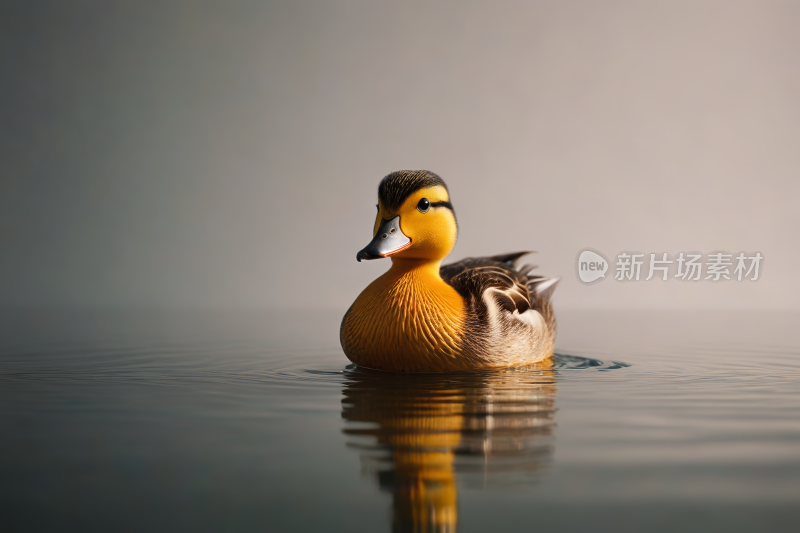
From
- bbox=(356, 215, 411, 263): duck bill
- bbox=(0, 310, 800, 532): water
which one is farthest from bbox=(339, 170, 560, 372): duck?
bbox=(0, 310, 800, 532): water

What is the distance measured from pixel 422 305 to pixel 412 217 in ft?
1.45

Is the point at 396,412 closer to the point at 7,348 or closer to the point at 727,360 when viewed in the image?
the point at 727,360

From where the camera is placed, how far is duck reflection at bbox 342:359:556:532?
1.45 meters

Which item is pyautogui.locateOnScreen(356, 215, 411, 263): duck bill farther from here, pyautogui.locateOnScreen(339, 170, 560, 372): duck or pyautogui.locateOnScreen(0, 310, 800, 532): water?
pyautogui.locateOnScreen(0, 310, 800, 532): water

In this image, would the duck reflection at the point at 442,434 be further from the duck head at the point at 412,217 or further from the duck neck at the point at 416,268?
the duck head at the point at 412,217

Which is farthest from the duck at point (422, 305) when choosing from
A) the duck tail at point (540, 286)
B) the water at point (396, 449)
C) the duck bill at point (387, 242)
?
the duck tail at point (540, 286)

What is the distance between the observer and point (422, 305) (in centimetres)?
330

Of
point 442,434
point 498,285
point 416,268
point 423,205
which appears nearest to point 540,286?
point 498,285

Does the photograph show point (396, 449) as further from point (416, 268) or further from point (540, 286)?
point (540, 286)

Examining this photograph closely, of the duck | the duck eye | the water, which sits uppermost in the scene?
the duck eye

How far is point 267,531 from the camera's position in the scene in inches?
50.1

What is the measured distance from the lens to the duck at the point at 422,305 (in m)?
3.29

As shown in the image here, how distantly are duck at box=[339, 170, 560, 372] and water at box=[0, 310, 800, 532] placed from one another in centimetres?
12

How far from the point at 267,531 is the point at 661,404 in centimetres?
185
